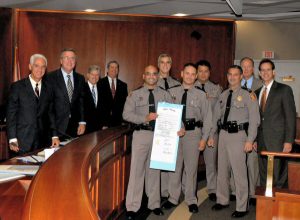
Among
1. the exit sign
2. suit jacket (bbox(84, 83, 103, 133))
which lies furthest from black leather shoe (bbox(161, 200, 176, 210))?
the exit sign

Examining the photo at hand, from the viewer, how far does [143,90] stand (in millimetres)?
4527

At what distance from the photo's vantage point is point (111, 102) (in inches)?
242

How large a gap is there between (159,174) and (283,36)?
17.7 ft

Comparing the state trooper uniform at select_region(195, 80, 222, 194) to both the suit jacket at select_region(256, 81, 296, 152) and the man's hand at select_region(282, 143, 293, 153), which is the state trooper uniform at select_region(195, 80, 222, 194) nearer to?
the suit jacket at select_region(256, 81, 296, 152)

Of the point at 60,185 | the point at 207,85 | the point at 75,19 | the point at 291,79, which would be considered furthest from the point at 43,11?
the point at 60,185

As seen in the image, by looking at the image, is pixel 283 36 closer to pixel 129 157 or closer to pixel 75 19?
pixel 75 19

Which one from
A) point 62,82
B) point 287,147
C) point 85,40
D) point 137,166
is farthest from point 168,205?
point 85,40

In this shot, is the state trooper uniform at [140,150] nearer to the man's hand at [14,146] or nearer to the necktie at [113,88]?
the man's hand at [14,146]

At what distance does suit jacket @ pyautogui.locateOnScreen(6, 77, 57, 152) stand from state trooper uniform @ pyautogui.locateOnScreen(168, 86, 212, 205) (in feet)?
4.97

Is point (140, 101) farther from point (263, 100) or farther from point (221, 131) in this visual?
point (263, 100)

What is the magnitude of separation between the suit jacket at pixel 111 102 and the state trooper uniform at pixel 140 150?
1.42 meters

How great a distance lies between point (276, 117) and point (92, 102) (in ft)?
7.79

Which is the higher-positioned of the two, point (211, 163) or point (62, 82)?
point (62, 82)

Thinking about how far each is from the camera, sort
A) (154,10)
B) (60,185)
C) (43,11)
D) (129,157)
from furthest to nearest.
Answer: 1. (43,11)
2. (154,10)
3. (129,157)
4. (60,185)
